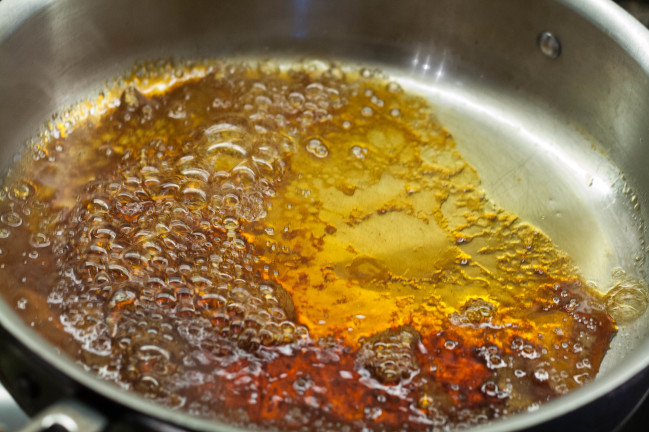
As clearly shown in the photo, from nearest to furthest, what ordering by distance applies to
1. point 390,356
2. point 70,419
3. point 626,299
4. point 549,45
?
point 70,419 → point 390,356 → point 626,299 → point 549,45

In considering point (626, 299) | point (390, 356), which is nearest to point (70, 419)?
point (390, 356)

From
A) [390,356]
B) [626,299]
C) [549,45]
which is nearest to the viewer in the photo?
[390,356]

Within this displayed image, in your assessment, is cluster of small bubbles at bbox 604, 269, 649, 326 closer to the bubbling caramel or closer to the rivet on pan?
the bubbling caramel

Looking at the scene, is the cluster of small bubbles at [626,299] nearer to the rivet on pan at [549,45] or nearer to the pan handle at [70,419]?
the rivet on pan at [549,45]

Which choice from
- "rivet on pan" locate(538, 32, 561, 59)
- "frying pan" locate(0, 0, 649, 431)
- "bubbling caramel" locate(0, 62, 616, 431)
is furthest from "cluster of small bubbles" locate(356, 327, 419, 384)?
"rivet on pan" locate(538, 32, 561, 59)

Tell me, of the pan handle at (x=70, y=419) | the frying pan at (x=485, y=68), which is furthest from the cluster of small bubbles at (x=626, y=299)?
the pan handle at (x=70, y=419)

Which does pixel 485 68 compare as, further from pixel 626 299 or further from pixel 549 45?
pixel 626 299
